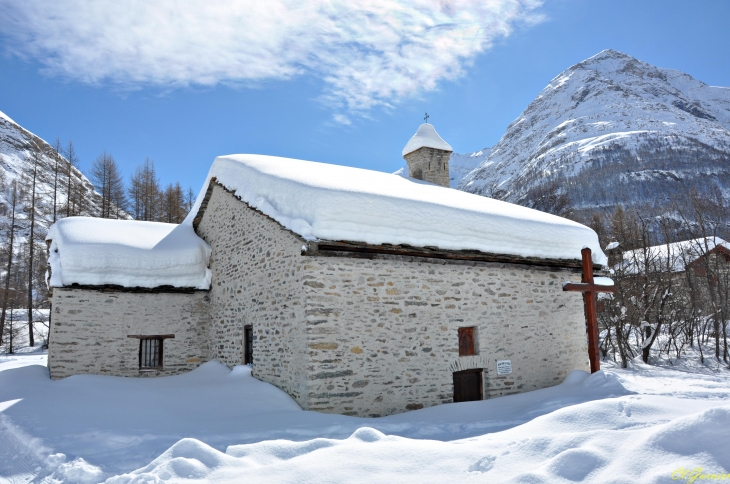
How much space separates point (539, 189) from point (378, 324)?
281 feet

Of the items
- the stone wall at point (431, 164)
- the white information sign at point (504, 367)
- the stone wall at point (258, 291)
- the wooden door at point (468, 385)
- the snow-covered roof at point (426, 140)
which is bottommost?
the wooden door at point (468, 385)

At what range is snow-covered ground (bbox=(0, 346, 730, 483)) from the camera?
12.6ft

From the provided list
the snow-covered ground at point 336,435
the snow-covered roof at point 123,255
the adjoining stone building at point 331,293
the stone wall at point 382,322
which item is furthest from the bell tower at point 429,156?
the snow-covered ground at point 336,435

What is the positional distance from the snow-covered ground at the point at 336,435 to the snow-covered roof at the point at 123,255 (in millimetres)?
2418

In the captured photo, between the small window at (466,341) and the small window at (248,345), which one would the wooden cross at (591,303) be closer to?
the small window at (466,341)

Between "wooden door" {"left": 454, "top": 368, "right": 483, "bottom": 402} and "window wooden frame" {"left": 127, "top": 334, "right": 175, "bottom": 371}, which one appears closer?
"wooden door" {"left": 454, "top": 368, "right": 483, "bottom": 402}

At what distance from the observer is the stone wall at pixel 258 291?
27.1ft

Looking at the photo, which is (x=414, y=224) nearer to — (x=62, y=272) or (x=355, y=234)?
(x=355, y=234)

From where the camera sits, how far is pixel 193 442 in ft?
17.5

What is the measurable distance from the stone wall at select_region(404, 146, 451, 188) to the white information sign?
9255 millimetres

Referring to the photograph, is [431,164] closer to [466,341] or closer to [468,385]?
[466,341]

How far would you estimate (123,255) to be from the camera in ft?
37.4

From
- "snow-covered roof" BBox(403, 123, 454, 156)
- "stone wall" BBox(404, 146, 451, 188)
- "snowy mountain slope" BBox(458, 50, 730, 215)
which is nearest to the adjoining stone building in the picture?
"stone wall" BBox(404, 146, 451, 188)

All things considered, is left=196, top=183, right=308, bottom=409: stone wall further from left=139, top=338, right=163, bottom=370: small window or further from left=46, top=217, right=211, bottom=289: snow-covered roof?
left=139, top=338, right=163, bottom=370: small window
